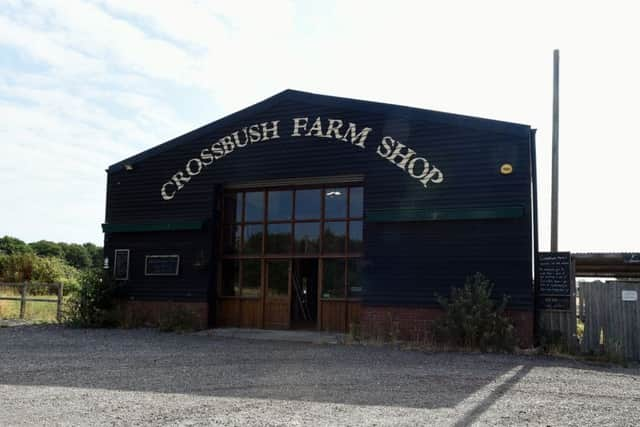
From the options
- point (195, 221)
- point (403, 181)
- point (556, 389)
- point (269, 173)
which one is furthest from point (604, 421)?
point (195, 221)

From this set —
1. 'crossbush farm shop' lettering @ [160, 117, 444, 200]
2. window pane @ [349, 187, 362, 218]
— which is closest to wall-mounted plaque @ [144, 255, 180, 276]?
'crossbush farm shop' lettering @ [160, 117, 444, 200]

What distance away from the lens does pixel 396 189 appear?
14.4 meters

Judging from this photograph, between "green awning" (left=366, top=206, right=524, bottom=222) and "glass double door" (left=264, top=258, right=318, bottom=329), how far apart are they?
238 cm

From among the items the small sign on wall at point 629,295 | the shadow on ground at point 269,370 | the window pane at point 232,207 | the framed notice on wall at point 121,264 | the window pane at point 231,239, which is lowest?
the shadow on ground at point 269,370

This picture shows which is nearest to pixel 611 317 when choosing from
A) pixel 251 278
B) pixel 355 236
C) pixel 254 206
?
pixel 355 236

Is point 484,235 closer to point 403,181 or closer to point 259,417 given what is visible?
point 403,181

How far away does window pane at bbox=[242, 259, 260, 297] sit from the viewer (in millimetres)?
16281

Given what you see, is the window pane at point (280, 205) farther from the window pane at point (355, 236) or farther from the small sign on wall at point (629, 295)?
the small sign on wall at point (629, 295)

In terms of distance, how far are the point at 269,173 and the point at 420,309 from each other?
5.26 metres

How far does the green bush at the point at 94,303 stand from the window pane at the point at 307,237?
556cm

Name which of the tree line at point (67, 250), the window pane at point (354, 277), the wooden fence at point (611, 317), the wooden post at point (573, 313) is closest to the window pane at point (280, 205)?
the window pane at point (354, 277)

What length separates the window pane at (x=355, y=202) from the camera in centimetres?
1523

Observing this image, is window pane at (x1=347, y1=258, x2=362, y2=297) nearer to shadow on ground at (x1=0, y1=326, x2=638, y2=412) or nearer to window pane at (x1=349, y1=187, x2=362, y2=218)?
window pane at (x1=349, y1=187, x2=362, y2=218)

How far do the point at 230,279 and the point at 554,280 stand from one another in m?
8.20
